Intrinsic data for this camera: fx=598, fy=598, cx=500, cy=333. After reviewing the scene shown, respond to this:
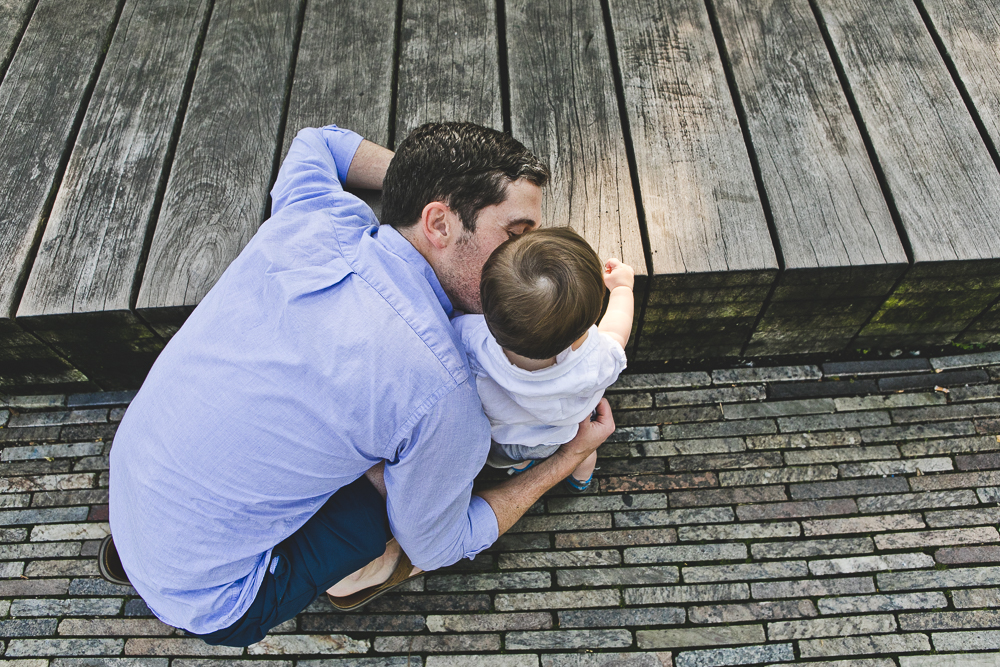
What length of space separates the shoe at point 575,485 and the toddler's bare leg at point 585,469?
0.01 metres

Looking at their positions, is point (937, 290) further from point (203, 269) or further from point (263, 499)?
point (203, 269)

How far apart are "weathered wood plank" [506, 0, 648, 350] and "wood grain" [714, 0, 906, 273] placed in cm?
47

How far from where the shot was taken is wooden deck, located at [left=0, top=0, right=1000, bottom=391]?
1.91m

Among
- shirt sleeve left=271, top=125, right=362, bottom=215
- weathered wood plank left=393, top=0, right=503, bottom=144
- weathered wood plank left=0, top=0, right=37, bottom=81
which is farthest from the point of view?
weathered wood plank left=0, top=0, right=37, bottom=81

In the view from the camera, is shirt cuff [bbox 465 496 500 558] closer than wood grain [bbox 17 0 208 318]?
Yes

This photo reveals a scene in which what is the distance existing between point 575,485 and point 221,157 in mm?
1706

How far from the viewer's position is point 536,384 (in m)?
1.49

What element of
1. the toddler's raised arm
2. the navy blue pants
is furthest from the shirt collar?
the navy blue pants

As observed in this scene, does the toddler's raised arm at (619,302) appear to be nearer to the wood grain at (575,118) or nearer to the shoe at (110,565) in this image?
the wood grain at (575,118)

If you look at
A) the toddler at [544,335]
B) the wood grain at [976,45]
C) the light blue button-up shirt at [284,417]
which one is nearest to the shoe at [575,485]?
the toddler at [544,335]

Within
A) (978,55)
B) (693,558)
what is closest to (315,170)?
(693,558)

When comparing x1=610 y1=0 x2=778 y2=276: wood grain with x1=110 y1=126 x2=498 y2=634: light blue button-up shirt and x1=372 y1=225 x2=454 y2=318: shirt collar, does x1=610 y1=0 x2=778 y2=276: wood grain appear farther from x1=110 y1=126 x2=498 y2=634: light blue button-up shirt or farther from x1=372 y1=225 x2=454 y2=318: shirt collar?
x1=110 y1=126 x2=498 y2=634: light blue button-up shirt

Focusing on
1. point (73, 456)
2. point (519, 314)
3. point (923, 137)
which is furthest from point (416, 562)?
point (923, 137)

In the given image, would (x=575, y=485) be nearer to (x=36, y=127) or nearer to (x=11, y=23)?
(x=36, y=127)
